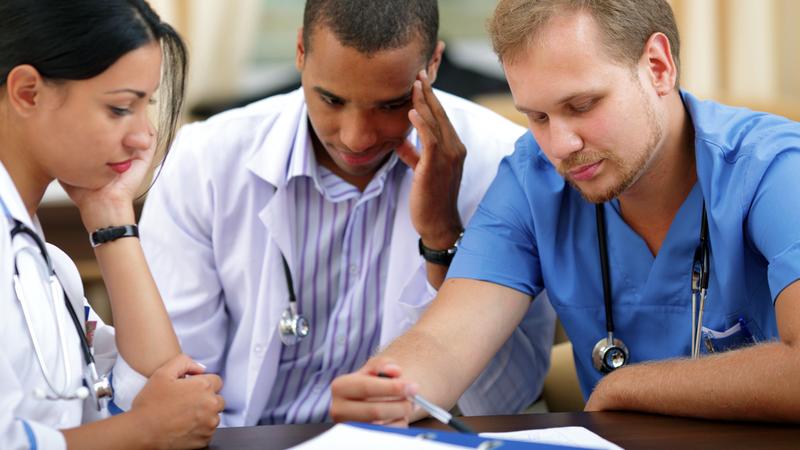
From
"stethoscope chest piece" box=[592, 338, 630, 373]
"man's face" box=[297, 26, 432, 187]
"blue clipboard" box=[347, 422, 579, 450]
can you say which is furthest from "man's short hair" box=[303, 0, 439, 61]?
"blue clipboard" box=[347, 422, 579, 450]

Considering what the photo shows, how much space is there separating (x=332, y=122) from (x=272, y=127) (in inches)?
10.5

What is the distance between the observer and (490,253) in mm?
1663

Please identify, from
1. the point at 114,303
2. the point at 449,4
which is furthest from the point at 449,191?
the point at 449,4

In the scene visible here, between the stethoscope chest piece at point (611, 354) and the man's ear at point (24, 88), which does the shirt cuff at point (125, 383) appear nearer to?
the man's ear at point (24, 88)

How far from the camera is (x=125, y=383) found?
1472 millimetres

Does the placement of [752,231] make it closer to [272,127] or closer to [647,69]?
[647,69]

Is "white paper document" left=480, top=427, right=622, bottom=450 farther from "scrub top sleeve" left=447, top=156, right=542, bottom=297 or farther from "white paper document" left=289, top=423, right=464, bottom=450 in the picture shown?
"scrub top sleeve" left=447, top=156, right=542, bottom=297

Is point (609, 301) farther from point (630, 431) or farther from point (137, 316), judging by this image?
point (137, 316)

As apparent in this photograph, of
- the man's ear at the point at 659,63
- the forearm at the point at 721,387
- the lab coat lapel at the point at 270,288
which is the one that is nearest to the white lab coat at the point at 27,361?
the lab coat lapel at the point at 270,288

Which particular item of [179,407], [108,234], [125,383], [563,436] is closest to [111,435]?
[179,407]

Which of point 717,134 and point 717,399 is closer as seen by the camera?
point 717,399

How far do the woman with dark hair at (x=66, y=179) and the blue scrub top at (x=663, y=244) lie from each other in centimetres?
58

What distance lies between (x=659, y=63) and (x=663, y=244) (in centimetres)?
28

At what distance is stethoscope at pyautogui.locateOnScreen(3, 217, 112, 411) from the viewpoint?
1.17 m
